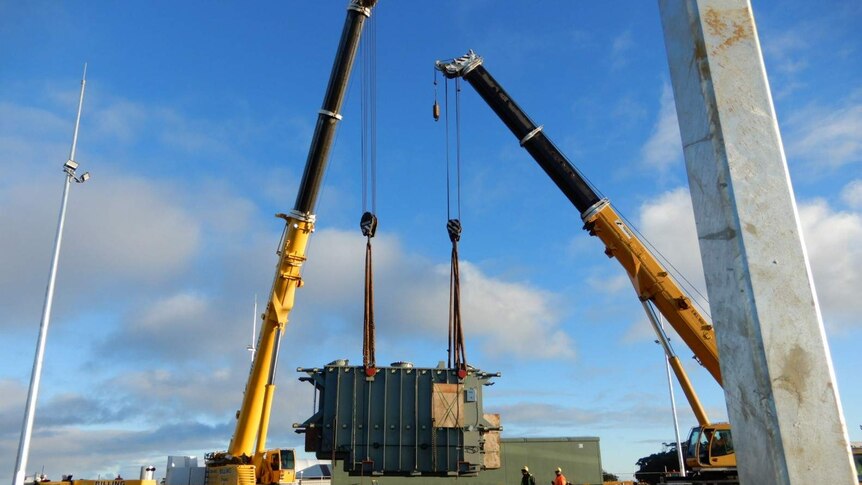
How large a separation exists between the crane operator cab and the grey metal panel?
6.21 metres

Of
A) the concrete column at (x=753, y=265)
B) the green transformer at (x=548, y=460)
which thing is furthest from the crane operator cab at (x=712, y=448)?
the green transformer at (x=548, y=460)

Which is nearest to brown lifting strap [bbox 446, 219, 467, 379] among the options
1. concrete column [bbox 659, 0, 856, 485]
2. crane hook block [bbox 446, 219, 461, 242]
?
crane hook block [bbox 446, 219, 461, 242]

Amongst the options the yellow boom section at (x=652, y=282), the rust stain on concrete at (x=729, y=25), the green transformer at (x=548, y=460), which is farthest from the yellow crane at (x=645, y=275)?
the green transformer at (x=548, y=460)

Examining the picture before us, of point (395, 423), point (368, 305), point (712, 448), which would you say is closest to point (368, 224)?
point (368, 305)

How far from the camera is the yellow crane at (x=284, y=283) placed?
2188cm

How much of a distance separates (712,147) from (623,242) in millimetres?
17531

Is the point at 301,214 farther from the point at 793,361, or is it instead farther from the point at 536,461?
the point at 536,461

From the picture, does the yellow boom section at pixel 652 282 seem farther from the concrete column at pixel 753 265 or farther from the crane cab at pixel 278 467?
the concrete column at pixel 753 265

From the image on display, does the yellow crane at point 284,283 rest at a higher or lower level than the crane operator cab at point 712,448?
higher

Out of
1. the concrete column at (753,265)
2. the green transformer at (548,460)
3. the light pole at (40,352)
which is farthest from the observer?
the green transformer at (548,460)

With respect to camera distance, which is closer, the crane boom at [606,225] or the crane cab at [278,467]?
A: the crane boom at [606,225]

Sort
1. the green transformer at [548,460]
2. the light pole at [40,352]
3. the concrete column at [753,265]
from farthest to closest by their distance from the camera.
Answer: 1. the green transformer at [548,460]
2. the light pole at [40,352]
3. the concrete column at [753,265]

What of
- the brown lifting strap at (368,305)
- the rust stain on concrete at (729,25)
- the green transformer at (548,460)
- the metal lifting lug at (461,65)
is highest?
the metal lifting lug at (461,65)

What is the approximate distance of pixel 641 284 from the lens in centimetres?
1998
